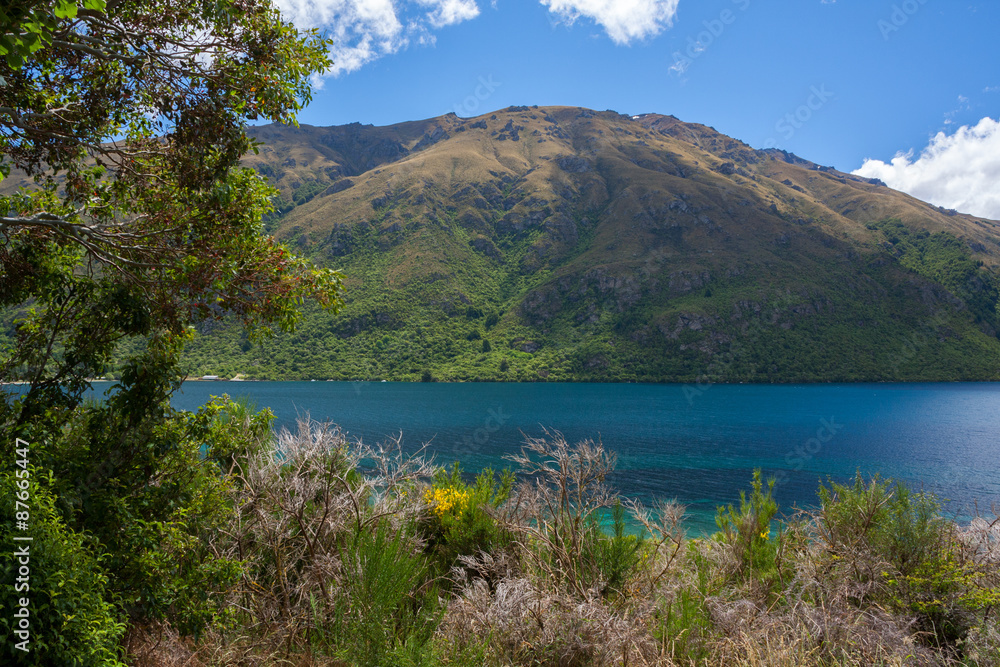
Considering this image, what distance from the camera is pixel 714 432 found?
5397 centimetres

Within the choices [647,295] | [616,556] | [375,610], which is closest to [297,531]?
[375,610]

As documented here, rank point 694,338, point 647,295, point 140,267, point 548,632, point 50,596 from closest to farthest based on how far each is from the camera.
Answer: point 50,596, point 548,632, point 140,267, point 694,338, point 647,295

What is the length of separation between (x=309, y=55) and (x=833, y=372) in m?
147

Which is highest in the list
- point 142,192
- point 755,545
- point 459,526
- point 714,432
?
point 142,192

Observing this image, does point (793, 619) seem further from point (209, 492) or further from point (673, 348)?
point (673, 348)

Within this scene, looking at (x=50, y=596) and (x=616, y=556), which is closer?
(x=50, y=596)

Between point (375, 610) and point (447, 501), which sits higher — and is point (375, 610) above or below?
above

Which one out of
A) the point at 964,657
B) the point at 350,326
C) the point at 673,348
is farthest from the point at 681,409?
the point at 350,326

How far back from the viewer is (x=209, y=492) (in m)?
4.29

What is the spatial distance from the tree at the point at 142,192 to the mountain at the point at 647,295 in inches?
4806

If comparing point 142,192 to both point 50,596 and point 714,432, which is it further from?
point 714,432

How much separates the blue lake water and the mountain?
30.8 metres

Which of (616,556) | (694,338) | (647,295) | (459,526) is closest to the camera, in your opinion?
(616,556)

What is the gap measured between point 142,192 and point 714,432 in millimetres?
57693
